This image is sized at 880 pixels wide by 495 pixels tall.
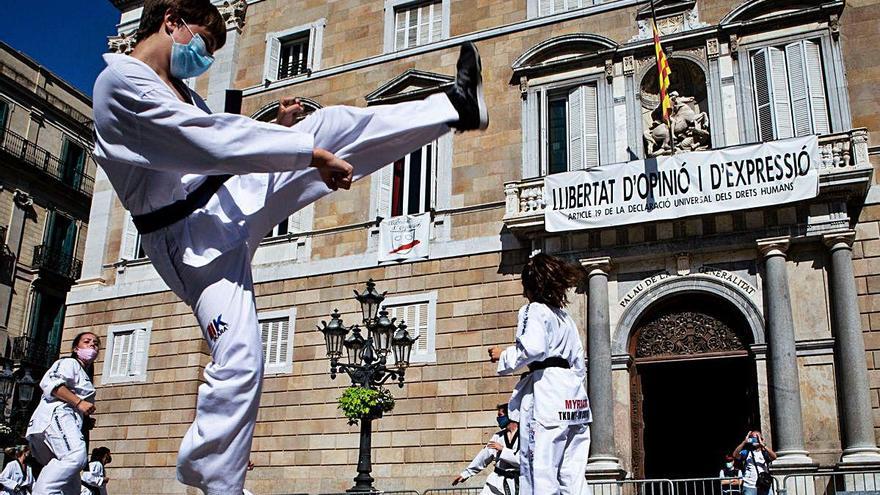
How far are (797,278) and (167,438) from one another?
13664mm

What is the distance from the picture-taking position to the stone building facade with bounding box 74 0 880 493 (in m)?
14.8

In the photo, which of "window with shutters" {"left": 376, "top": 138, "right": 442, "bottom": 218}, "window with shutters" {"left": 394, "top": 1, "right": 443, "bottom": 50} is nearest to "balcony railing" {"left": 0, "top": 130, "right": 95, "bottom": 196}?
"window with shutters" {"left": 394, "top": 1, "right": 443, "bottom": 50}

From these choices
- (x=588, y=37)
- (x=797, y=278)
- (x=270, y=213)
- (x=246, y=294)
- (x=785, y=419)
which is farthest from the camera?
(x=588, y=37)

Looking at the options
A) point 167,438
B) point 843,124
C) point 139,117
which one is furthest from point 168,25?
point 167,438

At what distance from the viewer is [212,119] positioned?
3.01 m

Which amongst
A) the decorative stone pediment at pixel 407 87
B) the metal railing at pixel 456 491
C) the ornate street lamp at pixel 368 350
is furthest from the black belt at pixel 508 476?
the decorative stone pediment at pixel 407 87

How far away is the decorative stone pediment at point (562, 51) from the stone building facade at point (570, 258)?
0.16ft

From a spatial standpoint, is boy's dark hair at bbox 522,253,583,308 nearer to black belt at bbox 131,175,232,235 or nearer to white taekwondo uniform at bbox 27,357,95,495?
black belt at bbox 131,175,232,235

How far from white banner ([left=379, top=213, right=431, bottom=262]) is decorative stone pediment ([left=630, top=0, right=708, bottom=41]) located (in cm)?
580

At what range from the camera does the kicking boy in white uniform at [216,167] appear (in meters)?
3.00

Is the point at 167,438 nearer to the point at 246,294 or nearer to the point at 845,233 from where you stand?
the point at 845,233

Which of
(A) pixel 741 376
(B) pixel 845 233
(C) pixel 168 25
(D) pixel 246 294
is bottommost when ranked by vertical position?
(D) pixel 246 294

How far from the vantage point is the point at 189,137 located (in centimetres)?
298

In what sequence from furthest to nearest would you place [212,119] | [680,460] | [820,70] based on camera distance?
1. [680,460]
2. [820,70]
3. [212,119]
